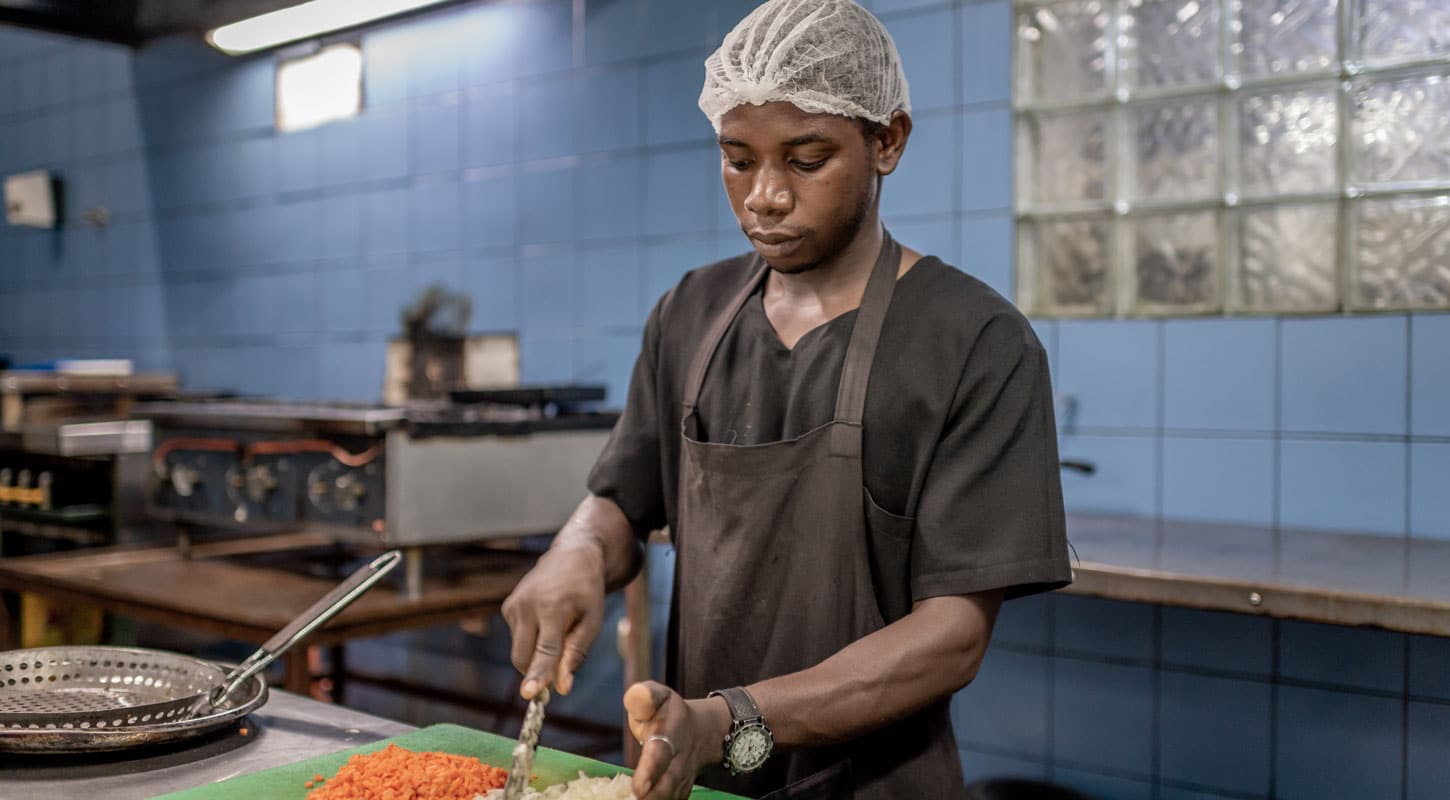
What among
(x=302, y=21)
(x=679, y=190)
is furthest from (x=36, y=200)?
(x=679, y=190)

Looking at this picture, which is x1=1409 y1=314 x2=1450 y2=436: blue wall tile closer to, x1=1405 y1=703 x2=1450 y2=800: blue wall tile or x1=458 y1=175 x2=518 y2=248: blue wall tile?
x1=1405 y1=703 x2=1450 y2=800: blue wall tile

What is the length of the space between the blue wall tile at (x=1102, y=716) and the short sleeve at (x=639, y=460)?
A: 1512 mm

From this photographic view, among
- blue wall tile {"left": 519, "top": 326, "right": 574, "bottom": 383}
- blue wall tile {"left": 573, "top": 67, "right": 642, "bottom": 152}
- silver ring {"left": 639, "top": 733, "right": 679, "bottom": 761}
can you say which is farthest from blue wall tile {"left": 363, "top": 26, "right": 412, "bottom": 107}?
silver ring {"left": 639, "top": 733, "right": 679, "bottom": 761}

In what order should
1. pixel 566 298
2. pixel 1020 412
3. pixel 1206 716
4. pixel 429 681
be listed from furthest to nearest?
pixel 429 681, pixel 566 298, pixel 1206 716, pixel 1020 412

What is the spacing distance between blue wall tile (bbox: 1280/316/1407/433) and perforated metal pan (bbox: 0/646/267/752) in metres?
2.11

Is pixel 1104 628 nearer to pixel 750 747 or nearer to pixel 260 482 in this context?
pixel 750 747

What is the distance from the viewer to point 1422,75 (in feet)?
7.92

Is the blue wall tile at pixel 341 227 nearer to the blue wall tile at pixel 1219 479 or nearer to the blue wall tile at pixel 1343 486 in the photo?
the blue wall tile at pixel 1219 479

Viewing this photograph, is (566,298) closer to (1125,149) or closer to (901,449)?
(1125,149)

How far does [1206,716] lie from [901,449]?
1.62 m

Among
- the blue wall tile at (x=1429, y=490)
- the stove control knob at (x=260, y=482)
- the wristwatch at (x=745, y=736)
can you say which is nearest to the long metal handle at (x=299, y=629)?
the wristwatch at (x=745, y=736)

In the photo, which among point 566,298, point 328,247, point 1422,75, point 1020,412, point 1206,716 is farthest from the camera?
point 328,247

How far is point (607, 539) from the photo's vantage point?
1.62 metres

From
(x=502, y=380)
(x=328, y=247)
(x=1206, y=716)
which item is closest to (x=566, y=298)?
(x=502, y=380)
